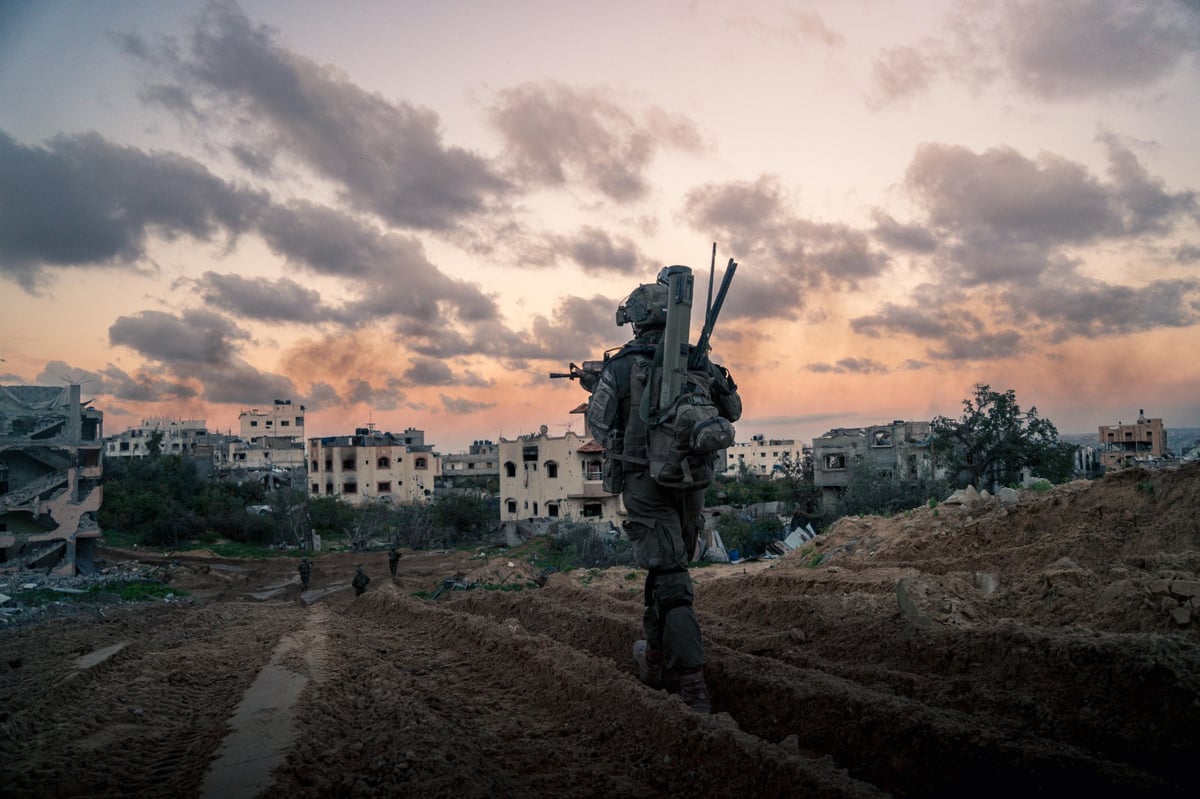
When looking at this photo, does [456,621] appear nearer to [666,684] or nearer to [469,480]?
[666,684]

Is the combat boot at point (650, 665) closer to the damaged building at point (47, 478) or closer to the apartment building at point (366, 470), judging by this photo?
the damaged building at point (47, 478)

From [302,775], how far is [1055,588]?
623 cm

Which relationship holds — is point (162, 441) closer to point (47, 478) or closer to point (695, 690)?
point (47, 478)

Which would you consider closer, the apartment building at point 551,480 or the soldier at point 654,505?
the soldier at point 654,505

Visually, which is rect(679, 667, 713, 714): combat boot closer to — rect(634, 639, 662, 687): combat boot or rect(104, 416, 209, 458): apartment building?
rect(634, 639, 662, 687): combat boot

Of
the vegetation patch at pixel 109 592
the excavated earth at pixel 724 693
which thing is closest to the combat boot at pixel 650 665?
the excavated earth at pixel 724 693

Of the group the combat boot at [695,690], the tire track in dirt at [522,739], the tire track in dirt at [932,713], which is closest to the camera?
the tire track in dirt at [932,713]

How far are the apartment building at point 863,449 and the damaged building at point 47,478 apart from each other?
34.8 metres

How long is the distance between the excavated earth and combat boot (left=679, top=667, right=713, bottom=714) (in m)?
0.21

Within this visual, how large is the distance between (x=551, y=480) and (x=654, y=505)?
42146 mm

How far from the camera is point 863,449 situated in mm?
49312

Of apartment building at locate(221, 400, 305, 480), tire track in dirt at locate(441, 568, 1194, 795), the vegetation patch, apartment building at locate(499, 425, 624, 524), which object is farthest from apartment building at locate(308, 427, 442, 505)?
tire track in dirt at locate(441, 568, 1194, 795)

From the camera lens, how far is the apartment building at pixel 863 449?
147 ft

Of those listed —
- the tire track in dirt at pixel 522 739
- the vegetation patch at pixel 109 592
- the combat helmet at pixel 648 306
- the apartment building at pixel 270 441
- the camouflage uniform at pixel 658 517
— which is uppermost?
the apartment building at pixel 270 441
